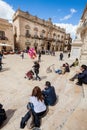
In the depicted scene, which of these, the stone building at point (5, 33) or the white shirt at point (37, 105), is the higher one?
the stone building at point (5, 33)

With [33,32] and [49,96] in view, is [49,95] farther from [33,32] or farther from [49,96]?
[33,32]

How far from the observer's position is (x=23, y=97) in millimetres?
5793

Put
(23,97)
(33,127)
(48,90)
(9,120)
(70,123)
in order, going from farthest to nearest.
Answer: (23,97) < (48,90) < (9,120) < (33,127) < (70,123)

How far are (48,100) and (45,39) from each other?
37.7 metres

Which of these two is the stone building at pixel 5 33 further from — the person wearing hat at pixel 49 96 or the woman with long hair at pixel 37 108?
the woman with long hair at pixel 37 108

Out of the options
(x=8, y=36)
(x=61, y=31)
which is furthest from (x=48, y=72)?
(x=61, y=31)

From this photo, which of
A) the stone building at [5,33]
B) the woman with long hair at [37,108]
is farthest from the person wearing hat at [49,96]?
the stone building at [5,33]

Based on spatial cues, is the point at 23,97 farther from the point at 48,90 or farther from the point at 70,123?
the point at 70,123

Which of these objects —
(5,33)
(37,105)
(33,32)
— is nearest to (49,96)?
(37,105)

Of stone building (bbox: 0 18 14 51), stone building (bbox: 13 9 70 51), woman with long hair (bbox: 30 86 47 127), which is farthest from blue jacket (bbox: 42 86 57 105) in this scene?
stone building (bbox: 13 9 70 51)

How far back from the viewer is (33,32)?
3612cm

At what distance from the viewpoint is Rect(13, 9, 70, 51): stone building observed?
32881mm

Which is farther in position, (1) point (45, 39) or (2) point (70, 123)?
(1) point (45, 39)

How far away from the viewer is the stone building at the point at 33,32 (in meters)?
32.9
